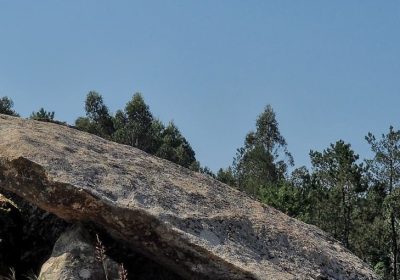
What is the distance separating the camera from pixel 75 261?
9.00m

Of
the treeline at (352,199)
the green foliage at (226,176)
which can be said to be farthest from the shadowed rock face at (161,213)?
the green foliage at (226,176)

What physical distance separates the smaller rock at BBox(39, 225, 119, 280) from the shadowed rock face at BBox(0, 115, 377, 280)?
1.00ft

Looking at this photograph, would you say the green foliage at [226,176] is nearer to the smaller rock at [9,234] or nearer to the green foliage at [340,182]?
the green foliage at [340,182]

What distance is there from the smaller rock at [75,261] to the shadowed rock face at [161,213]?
0.31 m

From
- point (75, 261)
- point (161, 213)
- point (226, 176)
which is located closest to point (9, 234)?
point (75, 261)

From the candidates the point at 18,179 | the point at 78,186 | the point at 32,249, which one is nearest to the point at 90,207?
the point at 78,186

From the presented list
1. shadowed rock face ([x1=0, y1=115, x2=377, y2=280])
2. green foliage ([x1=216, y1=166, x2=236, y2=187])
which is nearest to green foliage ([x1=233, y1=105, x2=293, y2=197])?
green foliage ([x1=216, y1=166, x2=236, y2=187])

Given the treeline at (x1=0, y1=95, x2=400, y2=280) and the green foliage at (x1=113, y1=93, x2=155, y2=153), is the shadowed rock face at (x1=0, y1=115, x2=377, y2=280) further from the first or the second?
the green foliage at (x1=113, y1=93, x2=155, y2=153)

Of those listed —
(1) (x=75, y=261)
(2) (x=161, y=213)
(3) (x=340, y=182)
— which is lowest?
(1) (x=75, y=261)

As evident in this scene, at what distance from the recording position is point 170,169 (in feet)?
35.9

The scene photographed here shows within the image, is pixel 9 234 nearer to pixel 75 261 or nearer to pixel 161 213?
pixel 75 261

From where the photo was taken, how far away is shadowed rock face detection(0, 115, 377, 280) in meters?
8.90

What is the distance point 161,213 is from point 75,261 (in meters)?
Result: 1.43

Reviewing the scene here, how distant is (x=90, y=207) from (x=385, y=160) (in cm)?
4419
